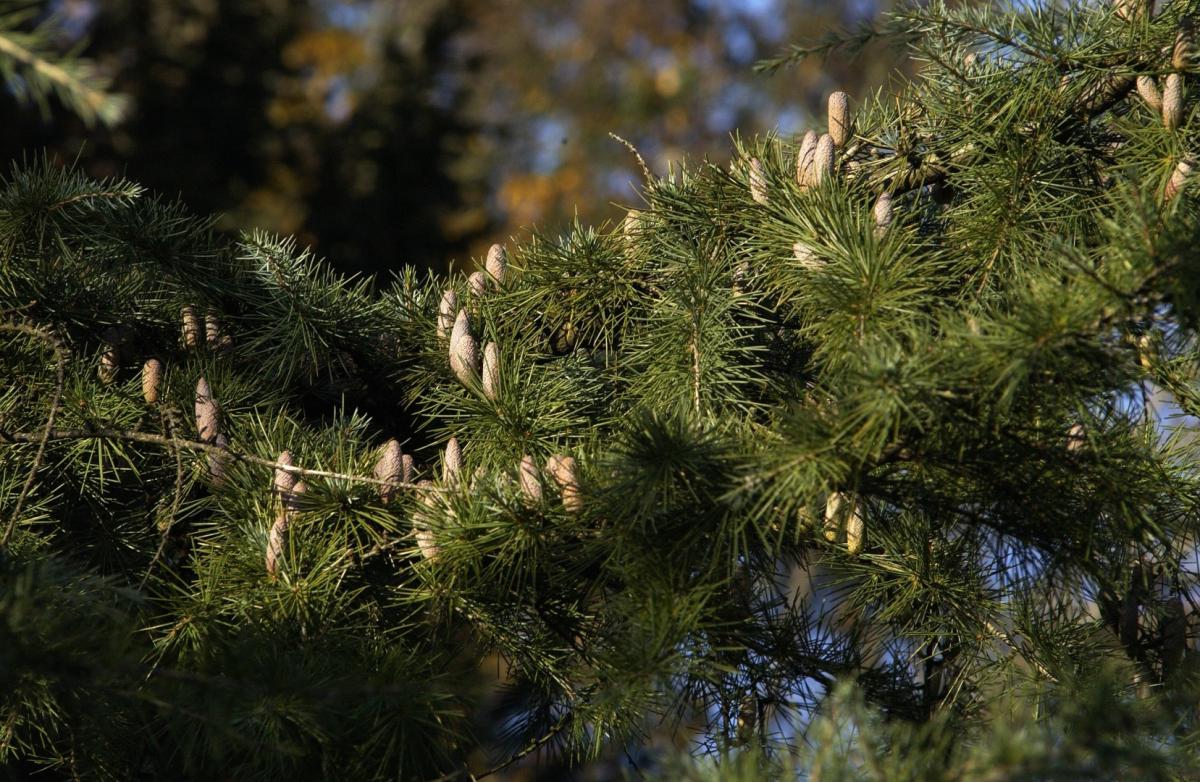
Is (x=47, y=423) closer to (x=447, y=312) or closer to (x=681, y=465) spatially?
(x=447, y=312)

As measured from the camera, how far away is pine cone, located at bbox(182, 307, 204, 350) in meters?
0.83

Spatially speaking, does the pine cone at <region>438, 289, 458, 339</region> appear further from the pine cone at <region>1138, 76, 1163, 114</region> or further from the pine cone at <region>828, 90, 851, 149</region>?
the pine cone at <region>1138, 76, 1163, 114</region>

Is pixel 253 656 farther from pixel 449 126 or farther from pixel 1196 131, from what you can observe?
pixel 449 126

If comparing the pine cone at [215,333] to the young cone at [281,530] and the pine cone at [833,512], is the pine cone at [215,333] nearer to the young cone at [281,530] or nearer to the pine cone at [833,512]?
the young cone at [281,530]

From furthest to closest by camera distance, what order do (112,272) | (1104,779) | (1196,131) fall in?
(112,272)
(1196,131)
(1104,779)

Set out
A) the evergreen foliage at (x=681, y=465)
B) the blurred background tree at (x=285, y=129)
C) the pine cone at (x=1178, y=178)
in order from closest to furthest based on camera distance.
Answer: the evergreen foliage at (x=681, y=465), the pine cone at (x=1178, y=178), the blurred background tree at (x=285, y=129)

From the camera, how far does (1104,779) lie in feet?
1.55

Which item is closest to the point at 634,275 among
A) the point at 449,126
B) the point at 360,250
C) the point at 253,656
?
the point at 253,656

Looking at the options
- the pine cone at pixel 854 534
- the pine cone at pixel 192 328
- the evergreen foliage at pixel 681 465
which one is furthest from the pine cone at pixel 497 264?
the pine cone at pixel 854 534

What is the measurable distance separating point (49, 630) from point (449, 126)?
374 centimetres

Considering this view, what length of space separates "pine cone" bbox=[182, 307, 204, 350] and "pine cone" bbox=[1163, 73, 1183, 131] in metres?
0.66

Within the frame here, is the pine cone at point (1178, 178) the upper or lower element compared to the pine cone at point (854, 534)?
upper

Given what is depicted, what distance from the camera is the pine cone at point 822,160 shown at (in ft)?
2.45

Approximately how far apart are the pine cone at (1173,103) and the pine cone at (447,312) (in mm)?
484
